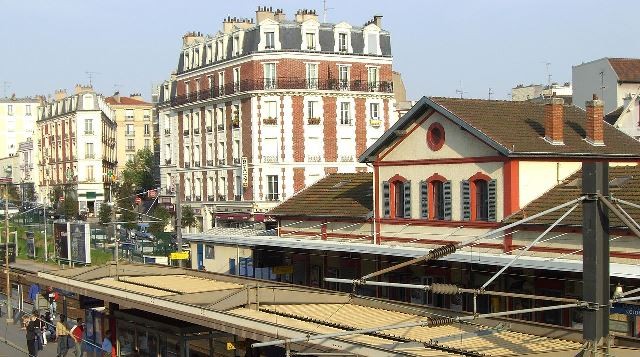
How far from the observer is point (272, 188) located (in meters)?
66.6

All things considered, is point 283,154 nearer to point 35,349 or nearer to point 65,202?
point 65,202

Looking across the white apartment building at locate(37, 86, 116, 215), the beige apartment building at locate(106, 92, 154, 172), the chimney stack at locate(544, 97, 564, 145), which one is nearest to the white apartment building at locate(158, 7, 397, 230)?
the white apartment building at locate(37, 86, 116, 215)

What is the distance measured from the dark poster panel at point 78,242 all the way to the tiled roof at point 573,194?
88.1 feet

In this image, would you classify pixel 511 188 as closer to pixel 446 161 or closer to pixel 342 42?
pixel 446 161

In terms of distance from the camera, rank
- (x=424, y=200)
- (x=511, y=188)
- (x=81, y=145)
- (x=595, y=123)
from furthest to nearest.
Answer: (x=81, y=145), (x=424, y=200), (x=595, y=123), (x=511, y=188)

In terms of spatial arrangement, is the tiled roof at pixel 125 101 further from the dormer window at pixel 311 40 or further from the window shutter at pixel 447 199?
the window shutter at pixel 447 199

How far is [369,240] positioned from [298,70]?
34.2 metres

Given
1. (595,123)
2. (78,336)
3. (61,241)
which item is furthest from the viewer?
(61,241)

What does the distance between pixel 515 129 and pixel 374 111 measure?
127ft

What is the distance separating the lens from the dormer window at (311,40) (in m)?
67.8

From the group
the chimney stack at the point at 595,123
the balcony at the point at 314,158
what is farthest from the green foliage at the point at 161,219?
the chimney stack at the point at 595,123

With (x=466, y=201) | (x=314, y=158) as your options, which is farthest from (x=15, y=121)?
(x=466, y=201)

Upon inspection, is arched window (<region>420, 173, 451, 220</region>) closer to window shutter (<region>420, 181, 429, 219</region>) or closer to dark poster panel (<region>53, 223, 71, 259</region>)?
window shutter (<region>420, 181, 429, 219</region>)

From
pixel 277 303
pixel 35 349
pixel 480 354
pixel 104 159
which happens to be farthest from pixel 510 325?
pixel 104 159
